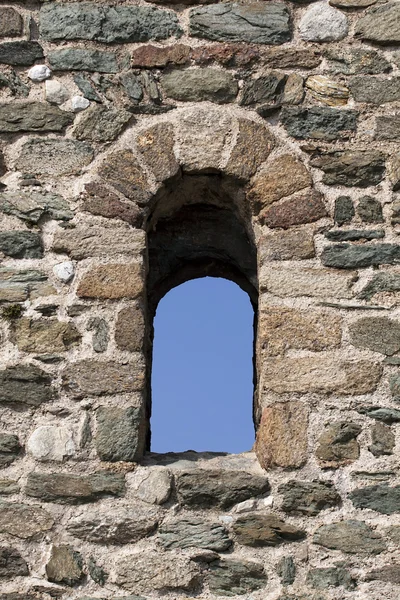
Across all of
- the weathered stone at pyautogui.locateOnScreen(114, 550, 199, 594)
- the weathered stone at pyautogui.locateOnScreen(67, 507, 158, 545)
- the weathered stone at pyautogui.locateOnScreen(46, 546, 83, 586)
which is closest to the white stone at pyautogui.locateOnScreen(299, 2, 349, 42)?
the weathered stone at pyautogui.locateOnScreen(67, 507, 158, 545)

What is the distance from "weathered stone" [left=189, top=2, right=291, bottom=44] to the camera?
430 cm

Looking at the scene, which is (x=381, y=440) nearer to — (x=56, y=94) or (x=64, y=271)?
(x=64, y=271)

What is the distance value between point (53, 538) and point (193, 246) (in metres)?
1.78

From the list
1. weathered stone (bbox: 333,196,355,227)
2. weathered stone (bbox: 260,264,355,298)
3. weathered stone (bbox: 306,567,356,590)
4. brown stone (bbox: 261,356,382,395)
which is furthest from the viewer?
weathered stone (bbox: 333,196,355,227)

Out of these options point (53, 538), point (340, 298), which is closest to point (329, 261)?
point (340, 298)

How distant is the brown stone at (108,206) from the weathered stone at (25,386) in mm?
807

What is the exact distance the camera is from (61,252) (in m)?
4.03

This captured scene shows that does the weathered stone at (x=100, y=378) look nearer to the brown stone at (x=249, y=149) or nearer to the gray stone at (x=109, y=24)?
the brown stone at (x=249, y=149)

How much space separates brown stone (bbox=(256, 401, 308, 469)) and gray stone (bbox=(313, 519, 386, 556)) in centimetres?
30

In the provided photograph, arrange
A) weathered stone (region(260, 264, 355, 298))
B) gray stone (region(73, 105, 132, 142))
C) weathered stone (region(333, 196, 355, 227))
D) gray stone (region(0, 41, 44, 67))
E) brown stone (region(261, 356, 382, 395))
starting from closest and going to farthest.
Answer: brown stone (region(261, 356, 382, 395)) < weathered stone (region(260, 264, 355, 298)) < weathered stone (region(333, 196, 355, 227)) < gray stone (region(73, 105, 132, 142)) < gray stone (region(0, 41, 44, 67))

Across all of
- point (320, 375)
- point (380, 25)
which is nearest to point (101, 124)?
point (380, 25)

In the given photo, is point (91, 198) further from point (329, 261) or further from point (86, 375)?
point (329, 261)

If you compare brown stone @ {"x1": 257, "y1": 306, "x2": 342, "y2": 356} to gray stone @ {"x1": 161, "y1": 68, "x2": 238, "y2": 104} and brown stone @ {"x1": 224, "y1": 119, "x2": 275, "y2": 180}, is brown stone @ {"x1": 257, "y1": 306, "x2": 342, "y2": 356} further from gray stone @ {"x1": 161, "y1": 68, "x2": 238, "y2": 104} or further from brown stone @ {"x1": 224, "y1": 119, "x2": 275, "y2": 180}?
gray stone @ {"x1": 161, "y1": 68, "x2": 238, "y2": 104}

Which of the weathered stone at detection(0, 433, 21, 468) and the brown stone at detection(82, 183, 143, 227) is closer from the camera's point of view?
the weathered stone at detection(0, 433, 21, 468)
